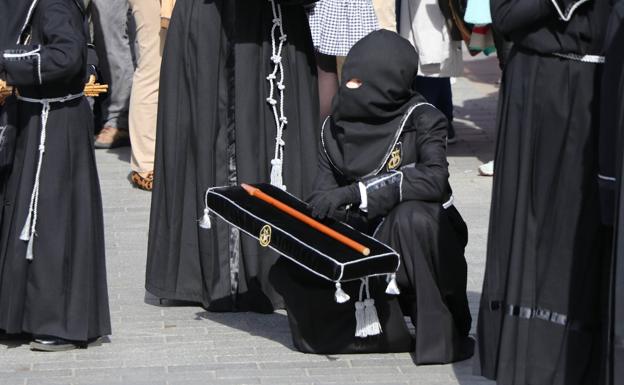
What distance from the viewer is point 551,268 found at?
5.16 metres

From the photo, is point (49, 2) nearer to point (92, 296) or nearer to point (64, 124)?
point (64, 124)

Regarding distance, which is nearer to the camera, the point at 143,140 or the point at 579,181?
the point at 579,181

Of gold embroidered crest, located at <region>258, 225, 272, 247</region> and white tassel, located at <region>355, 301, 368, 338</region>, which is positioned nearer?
gold embroidered crest, located at <region>258, 225, 272, 247</region>

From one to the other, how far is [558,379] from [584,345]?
0.55 ft

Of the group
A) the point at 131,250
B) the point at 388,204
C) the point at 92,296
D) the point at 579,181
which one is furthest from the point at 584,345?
the point at 131,250

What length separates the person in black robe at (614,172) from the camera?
430 cm

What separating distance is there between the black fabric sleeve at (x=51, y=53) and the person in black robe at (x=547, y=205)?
1.72 meters

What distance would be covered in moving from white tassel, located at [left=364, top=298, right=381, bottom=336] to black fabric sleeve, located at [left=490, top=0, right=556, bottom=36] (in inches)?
52.8

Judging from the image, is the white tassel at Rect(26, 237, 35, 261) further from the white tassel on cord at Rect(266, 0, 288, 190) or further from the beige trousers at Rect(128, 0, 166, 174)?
the beige trousers at Rect(128, 0, 166, 174)

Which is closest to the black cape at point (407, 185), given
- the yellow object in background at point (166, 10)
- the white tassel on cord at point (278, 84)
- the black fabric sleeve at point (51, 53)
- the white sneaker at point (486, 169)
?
the white tassel on cord at point (278, 84)

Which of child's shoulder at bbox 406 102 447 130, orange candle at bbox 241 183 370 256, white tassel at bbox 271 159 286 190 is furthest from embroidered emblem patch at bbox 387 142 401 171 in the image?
white tassel at bbox 271 159 286 190

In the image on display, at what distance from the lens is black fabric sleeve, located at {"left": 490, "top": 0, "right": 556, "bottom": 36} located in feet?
16.6

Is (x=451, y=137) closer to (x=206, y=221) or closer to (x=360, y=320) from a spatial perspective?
(x=206, y=221)

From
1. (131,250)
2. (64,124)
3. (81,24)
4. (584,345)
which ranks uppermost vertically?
(81,24)
